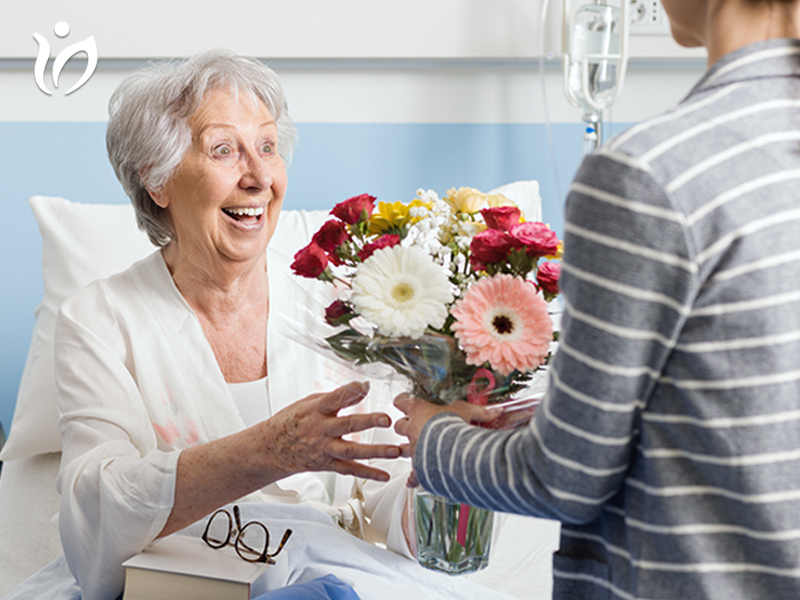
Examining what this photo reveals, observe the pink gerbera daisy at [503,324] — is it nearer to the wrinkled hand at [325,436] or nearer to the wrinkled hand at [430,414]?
the wrinkled hand at [430,414]

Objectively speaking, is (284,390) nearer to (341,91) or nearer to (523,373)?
(523,373)

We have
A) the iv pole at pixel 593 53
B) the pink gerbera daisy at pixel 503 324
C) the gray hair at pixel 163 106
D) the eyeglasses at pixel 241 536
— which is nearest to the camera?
the pink gerbera daisy at pixel 503 324

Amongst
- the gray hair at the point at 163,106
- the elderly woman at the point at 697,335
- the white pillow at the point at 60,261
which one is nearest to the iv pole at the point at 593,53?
the white pillow at the point at 60,261

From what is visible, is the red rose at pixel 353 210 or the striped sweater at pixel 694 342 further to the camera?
the red rose at pixel 353 210

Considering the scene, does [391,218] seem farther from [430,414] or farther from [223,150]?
[223,150]

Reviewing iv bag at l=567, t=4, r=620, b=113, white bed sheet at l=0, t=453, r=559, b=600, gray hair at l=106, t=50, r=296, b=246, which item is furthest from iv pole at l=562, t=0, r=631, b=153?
white bed sheet at l=0, t=453, r=559, b=600

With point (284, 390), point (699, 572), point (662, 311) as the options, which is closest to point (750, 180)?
point (662, 311)

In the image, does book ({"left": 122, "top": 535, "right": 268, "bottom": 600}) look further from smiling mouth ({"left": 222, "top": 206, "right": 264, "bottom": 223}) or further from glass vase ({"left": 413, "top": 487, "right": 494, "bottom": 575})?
smiling mouth ({"left": 222, "top": 206, "right": 264, "bottom": 223})

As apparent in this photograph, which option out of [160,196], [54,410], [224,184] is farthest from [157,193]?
[54,410]

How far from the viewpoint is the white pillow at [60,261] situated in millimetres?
1711

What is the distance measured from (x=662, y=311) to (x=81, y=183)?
1.85 metres

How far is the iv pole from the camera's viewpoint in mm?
1926

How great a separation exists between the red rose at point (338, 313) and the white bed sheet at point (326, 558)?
0.42 meters

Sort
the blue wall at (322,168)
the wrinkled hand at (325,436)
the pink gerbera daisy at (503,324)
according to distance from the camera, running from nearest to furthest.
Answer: the pink gerbera daisy at (503,324) → the wrinkled hand at (325,436) → the blue wall at (322,168)
